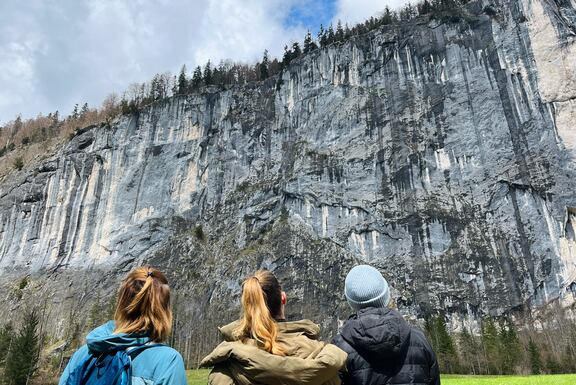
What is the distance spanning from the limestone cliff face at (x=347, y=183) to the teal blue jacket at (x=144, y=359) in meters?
44.8

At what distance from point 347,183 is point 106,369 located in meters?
52.1

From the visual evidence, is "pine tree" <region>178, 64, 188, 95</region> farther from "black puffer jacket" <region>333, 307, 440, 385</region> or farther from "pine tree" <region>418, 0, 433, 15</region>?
"black puffer jacket" <region>333, 307, 440, 385</region>

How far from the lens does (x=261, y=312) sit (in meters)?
3.18


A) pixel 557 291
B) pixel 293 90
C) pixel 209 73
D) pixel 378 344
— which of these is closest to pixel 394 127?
pixel 293 90

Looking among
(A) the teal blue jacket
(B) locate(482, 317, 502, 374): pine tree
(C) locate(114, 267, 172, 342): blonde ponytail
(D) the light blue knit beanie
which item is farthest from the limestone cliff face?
(A) the teal blue jacket

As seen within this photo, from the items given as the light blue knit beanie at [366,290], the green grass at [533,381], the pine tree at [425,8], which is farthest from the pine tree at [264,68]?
the light blue knit beanie at [366,290]

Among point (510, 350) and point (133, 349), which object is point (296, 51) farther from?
point (133, 349)

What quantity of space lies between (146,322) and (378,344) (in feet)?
5.54

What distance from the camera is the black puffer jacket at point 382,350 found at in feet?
11.1

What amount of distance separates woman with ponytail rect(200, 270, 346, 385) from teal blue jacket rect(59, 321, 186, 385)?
1.38 feet

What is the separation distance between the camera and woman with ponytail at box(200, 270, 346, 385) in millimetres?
2939

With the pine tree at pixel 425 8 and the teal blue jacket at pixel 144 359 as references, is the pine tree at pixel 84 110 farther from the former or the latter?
the teal blue jacket at pixel 144 359

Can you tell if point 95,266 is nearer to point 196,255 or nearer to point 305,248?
point 196,255

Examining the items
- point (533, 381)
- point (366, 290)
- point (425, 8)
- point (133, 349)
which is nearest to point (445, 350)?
point (533, 381)
